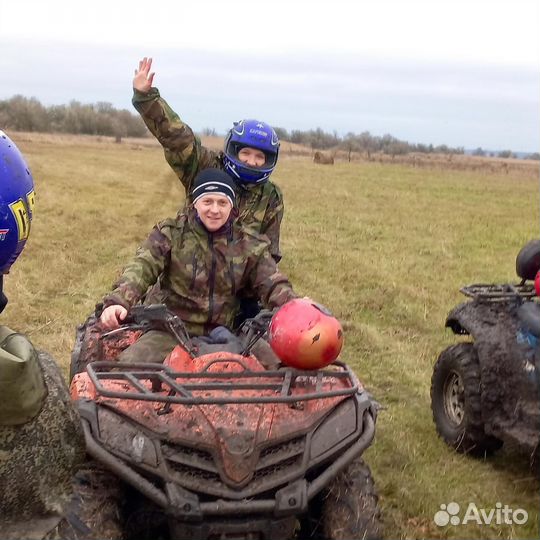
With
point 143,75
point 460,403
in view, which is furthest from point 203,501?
point 143,75

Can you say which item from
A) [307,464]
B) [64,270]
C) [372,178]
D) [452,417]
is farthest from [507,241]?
[372,178]

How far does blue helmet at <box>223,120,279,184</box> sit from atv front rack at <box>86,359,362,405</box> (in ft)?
6.60

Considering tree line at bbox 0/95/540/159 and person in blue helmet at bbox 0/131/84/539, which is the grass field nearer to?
person in blue helmet at bbox 0/131/84/539

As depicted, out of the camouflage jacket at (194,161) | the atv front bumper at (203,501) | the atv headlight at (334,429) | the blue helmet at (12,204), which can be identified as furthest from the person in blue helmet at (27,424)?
the camouflage jacket at (194,161)

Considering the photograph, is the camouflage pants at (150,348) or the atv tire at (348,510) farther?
the camouflage pants at (150,348)

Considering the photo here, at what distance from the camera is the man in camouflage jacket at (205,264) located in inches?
178

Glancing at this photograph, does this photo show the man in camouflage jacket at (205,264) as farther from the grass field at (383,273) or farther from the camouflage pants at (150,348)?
the grass field at (383,273)

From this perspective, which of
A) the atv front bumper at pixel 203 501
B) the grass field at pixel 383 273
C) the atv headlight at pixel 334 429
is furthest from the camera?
the grass field at pixel 383 273

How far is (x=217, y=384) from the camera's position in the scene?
3.30m

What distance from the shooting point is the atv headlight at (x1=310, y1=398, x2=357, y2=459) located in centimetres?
319

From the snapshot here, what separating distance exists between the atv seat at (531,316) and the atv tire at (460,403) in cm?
45

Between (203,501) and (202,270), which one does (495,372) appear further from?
(203,501)

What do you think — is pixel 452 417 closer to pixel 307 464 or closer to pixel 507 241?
pixel 307 464

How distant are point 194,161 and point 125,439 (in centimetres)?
294
